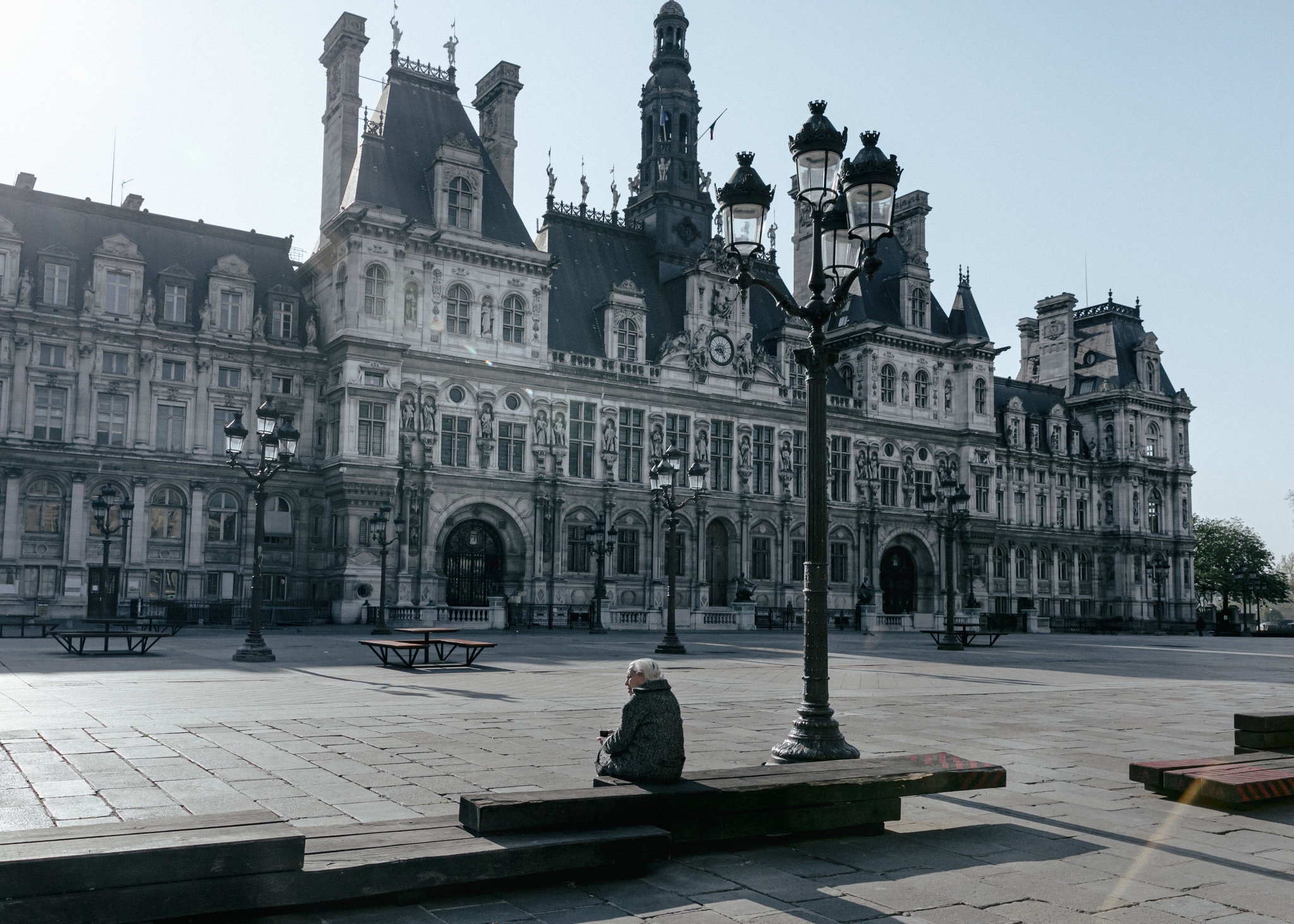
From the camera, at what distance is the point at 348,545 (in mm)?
42312

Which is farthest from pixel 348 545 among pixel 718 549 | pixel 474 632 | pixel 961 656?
pixel 961 656

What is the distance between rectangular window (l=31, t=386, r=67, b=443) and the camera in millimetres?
40094

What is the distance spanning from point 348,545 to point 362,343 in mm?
7994

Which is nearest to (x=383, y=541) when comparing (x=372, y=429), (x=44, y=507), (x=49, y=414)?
(x=372, y=429)

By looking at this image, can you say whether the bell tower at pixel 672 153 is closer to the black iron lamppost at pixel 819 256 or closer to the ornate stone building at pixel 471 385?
the ornate stone building at pixel 471 385

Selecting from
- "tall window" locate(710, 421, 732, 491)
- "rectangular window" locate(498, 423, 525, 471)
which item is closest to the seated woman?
"rectangular window" locate(498, 423, 525, 471)

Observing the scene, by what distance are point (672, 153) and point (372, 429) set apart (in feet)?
77.0

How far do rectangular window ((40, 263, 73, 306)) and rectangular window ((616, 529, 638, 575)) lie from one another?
24.2m

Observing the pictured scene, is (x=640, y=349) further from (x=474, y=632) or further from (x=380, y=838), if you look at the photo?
(x=380, y=838)

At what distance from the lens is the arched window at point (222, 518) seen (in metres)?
43.0

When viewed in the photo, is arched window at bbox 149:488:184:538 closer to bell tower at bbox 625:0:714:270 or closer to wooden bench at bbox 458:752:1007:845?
bell tower at bbox 625:0:714:270

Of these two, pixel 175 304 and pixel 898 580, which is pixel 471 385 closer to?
pixel 175 304

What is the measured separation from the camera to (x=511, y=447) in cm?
4747

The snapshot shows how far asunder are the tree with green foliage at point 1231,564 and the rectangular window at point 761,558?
189ft
